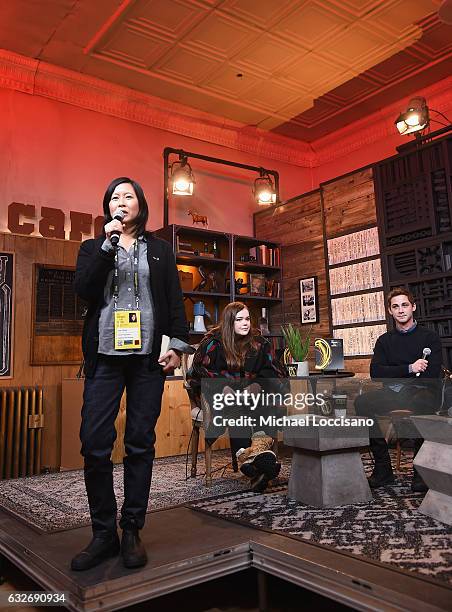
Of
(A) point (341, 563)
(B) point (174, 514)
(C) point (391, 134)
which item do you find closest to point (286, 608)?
(A) point (341, 563)

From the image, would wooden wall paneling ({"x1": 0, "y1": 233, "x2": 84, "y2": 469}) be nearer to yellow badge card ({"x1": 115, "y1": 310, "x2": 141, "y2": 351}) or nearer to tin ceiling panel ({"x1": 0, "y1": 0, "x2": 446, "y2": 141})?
tin ceiling panel ({"x1": 0, "y1": 0, "x2": 446, "y2": 141})

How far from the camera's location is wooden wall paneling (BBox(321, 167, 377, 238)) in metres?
5.01

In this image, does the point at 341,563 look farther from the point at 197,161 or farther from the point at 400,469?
the point at 197,161

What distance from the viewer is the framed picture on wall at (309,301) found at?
5512 millimetres

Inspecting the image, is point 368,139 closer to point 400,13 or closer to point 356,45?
point 356,45

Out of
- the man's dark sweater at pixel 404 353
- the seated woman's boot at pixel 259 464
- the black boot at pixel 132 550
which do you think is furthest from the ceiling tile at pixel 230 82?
the black boot at pixel 132 550

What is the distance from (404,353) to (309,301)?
236 cm

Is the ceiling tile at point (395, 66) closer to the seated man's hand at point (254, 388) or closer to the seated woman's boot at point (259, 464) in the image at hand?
the seated man's hand at point (254, 388)

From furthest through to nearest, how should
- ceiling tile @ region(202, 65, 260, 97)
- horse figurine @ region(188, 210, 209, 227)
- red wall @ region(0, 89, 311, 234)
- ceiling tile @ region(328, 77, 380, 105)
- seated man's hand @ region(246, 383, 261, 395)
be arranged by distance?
horse figurine @ region(188, 210, 209, 227) < ceiling tile @ region(328, 77, 380, 105) < ceiling tile @ region(202, 65, 260, 97) < red wall @ region(0, 89, 311, 234) < seated man's hand @ region(246, 383, 261, 395)

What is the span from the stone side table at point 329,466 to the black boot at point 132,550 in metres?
1.09

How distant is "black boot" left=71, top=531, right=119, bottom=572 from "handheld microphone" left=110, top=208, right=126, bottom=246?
38.9 inches

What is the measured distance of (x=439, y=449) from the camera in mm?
2342

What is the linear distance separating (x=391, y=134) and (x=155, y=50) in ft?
9.41

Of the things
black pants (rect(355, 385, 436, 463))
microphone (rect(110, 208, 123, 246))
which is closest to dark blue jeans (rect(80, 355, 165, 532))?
microphone (rect(110, 208, 123, 246))
